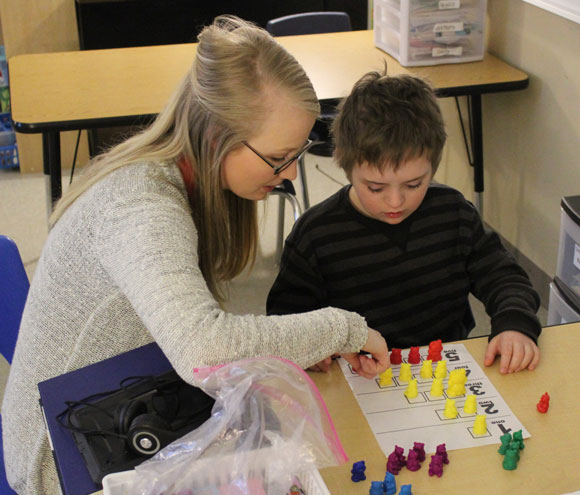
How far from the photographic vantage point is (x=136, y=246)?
0.97 m

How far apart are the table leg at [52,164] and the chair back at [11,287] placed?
108 cm

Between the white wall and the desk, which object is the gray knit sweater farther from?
the white wall

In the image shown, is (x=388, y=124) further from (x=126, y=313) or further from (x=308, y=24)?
(x=308, y=24)

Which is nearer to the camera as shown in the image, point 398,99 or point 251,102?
point 251,102

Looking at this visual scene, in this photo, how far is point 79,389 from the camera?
3.40 ft

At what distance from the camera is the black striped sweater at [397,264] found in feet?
4.86

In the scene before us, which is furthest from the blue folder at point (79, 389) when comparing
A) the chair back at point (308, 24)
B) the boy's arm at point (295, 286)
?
the chair back at point (308, 24)

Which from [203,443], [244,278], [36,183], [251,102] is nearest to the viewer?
[203,443]

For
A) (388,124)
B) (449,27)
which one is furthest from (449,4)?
(388,124)

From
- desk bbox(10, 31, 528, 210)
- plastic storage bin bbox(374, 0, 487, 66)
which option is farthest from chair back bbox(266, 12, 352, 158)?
plastic storage bin bbox(374, 0, 487, 66)

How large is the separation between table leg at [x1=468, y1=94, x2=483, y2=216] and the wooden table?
1.50 m

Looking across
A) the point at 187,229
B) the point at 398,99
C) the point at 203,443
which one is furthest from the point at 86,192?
the point at 398,99

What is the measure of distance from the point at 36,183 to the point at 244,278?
1.38 metres

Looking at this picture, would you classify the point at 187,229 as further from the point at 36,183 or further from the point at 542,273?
the point at 36,183
